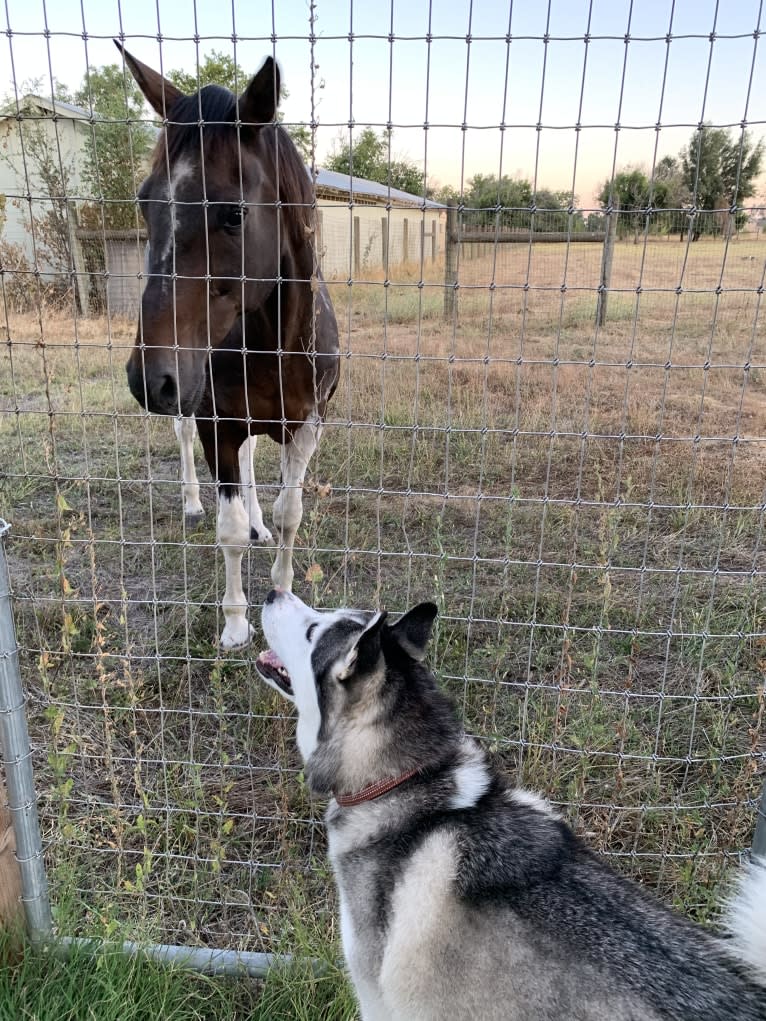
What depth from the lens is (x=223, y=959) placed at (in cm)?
239

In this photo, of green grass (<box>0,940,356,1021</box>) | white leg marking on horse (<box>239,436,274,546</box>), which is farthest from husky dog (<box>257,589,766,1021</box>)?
white leg marking on horse (<box>239,436,274,546</box>)

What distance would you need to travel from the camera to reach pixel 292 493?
451cm

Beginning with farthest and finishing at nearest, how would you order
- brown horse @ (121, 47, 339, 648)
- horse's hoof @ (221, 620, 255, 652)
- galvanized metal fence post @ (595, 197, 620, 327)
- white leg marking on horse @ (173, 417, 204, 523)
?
white leg marking on horse @ (173, 417, 204, 523), horse's hoof @ (221, 620, 255, 652), brown horse @ (121, 47, 339, 648), galvanized metal fence post @ (595, 197, 620, 327)

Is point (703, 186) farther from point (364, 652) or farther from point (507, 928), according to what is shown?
point (507, 928)

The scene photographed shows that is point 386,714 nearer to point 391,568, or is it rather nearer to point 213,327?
point 213,327

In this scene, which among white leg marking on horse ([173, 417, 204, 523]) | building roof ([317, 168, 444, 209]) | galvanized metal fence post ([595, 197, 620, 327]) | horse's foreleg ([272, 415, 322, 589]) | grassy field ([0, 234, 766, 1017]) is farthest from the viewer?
white leg marking on horse ([173, 417, 204, 523])

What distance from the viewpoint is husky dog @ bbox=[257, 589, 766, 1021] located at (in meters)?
1.68

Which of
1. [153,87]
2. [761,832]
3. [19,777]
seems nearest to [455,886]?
[761,832]

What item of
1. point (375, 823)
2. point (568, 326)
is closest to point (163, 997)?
point (375, 823)

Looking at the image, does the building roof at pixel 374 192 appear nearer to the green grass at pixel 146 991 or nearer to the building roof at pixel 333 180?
the building roof at pixel 333 180

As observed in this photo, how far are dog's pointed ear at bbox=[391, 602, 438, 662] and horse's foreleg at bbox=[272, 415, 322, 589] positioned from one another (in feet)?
6.82

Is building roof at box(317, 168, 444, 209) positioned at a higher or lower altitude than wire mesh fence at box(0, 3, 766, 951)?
higher

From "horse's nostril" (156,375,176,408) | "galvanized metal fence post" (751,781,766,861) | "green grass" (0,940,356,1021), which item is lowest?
"green grass" (0,940,356,1021)

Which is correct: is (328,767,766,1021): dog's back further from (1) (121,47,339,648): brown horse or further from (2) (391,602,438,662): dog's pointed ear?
(1) (121,47,339,648): brown horse
